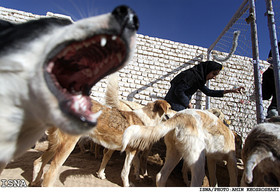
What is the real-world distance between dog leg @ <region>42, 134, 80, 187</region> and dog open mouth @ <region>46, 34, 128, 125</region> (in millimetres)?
Result: 1786

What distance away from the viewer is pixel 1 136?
3.06ft

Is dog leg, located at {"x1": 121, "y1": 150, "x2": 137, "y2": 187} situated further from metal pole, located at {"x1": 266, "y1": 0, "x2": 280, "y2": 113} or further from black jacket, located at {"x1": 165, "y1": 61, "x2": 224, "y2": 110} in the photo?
metal pole, located at {"x1": 266, "y1": 0, "x2": 280, "y2": 113}

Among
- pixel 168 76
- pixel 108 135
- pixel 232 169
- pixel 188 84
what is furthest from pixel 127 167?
pixel 168 76

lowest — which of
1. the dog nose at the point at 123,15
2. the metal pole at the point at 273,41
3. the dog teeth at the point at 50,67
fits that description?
the dog teeth at the point at 50,67

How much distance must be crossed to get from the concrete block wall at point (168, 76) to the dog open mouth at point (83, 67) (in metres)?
6.42

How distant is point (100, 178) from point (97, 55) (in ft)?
9.78

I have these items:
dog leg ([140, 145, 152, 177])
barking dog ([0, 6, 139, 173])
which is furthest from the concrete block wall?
barking dog ([0, 6, 139, 173])

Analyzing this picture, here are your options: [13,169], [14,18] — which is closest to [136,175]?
[13,169]

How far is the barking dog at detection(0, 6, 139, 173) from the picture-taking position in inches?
35.0

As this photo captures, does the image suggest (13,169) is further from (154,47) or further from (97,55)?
(154,47)

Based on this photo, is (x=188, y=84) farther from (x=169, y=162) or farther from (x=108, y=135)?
(x=108, y=135)

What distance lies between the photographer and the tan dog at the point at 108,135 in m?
2.57

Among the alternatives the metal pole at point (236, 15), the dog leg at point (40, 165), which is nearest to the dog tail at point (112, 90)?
the dog leg at point (40, 165)

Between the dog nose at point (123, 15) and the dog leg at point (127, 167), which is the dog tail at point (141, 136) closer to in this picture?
the dog leg at point (127, 167)
